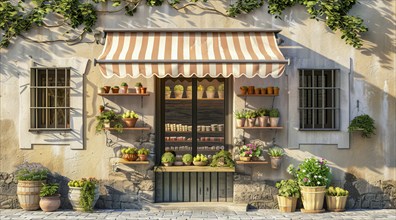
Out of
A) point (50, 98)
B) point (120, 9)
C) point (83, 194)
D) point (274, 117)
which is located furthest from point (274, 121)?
point (50, 98)

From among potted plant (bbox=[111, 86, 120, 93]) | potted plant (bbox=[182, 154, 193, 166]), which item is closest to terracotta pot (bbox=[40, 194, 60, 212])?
potted plant (bbox=[111, 86, 120, 93])

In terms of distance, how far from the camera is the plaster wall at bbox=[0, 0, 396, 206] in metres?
11.8

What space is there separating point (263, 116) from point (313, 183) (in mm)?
1862

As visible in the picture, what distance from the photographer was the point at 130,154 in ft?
37.5

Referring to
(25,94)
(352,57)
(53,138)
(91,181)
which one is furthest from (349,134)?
(25,94)

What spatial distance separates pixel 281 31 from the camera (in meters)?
11.8

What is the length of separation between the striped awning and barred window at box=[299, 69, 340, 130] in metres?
1.45

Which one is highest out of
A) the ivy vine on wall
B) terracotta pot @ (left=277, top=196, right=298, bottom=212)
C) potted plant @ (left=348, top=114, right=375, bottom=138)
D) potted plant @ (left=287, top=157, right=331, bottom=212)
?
the ivy vine on wall

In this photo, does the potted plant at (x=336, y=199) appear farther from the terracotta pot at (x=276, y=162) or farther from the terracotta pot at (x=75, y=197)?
the terracotta pot at (x=75, y=197)

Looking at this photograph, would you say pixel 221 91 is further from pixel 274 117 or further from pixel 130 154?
pixel 130 154

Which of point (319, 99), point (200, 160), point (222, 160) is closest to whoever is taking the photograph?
point (222, 160)

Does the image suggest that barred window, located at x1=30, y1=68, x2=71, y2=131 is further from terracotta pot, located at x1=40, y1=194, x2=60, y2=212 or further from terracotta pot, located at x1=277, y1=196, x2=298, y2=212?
terracotta pot, located at x1=277, y1=196, x2=298, y2=212

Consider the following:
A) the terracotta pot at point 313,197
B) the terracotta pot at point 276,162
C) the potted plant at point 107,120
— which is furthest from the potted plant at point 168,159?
the terracotta pot at point 313,197

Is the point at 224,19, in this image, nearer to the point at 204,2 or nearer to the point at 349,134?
the point at 204,2
